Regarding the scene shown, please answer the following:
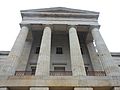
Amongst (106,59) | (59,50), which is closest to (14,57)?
(106,59)

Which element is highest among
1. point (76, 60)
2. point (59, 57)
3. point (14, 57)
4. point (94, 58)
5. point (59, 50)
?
point (59, 50)

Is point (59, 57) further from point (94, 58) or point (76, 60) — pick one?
point (76, 60)

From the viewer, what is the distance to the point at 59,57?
26.3 m

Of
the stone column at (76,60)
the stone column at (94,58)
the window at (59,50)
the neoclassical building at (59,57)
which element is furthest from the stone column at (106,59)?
the window at (59,50)

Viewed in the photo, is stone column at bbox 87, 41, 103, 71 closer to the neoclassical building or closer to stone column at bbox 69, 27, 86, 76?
the neoclassical building

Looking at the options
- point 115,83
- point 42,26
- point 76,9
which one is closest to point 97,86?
point 115,83

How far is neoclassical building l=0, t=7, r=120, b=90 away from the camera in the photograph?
16.5 m

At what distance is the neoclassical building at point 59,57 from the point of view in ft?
54.2

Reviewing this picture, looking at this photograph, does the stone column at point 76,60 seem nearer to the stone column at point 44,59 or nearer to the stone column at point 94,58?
the stone column at point 44,59

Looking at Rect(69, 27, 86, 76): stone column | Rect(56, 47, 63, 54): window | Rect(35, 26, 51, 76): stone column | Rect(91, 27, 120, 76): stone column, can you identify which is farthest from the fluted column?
Rect(91, 27, 120, 76): stone column

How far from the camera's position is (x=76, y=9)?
1085 inches

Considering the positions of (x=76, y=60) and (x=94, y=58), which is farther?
(x=94, y=58)

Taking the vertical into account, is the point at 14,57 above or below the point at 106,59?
above

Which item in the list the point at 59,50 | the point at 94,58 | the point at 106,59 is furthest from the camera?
the point at 59,50
